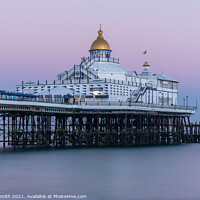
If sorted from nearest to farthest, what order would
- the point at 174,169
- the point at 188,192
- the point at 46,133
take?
the point at 188,192 < the point at 174,169 < the point at 46,133

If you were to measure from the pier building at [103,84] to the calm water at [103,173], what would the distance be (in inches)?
831

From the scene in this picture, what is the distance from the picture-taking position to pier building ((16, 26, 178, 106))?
112m

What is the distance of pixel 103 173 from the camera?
6619cm

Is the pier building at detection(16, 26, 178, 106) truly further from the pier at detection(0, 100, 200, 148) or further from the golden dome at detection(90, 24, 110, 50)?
the pier at detection(0, 100, 200, 148)

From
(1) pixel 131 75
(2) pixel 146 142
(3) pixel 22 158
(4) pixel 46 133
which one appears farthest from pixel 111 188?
(1) pixel 131 75

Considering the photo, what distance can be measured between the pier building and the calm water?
2112 centimetres

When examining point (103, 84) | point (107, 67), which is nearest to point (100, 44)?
point (107, 67)

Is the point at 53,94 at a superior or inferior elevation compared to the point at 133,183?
superior

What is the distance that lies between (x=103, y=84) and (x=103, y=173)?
156 feet

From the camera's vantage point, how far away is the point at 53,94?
10950cm

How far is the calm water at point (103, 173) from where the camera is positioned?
178 feet

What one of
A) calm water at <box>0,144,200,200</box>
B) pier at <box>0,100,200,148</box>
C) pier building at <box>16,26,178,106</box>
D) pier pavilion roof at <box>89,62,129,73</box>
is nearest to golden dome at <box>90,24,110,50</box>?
pier building at <box>16,26,178,106</box>

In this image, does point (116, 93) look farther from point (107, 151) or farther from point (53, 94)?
point (107, 151)

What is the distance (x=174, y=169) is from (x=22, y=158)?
1925 centimetres
